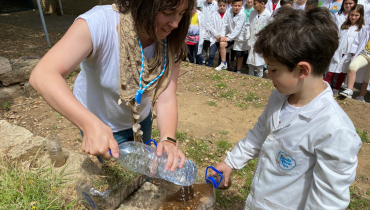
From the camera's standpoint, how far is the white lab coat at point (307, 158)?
1.24 metres

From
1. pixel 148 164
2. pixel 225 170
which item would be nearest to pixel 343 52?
pixel 225 170

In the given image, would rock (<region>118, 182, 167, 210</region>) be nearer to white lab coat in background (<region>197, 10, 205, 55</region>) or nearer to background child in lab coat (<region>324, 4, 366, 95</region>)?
background child in lab coat (<region>324, 4, 366, 95</region>)

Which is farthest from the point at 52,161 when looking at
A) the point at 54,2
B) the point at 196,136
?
the point at 54,2

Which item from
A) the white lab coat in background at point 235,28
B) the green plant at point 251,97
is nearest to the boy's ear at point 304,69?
the green plant at point 251,97

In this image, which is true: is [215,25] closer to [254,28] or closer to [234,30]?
[234,30]

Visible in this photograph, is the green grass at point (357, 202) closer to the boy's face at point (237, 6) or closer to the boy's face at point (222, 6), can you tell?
the boy's face at point (237, 6)

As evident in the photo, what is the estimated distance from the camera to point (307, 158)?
1.39 meters

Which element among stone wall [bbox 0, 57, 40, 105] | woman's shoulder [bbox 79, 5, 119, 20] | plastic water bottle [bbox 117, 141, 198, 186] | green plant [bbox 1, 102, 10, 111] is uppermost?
woman's shoulder [bbox 79, 5, 119, 20]

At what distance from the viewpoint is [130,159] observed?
193 cm

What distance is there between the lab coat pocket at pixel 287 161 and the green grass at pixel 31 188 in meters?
1.37

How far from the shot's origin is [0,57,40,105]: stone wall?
500 cm

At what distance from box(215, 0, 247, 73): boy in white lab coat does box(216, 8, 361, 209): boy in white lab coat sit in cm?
556

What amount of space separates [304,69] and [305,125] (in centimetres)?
29

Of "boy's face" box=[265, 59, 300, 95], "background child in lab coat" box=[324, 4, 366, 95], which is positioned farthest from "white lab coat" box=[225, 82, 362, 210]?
"background child in lab coat" box=[324, 4, 366, 95]
